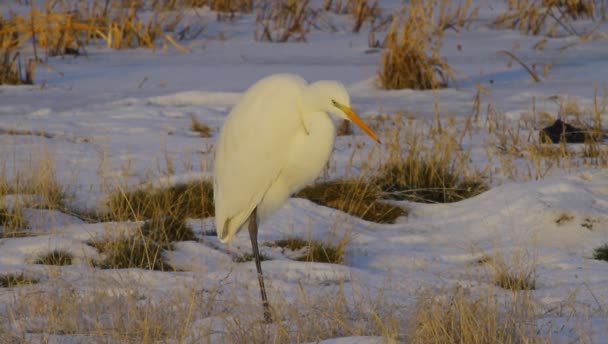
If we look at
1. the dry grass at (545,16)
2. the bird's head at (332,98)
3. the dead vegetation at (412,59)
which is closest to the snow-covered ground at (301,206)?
the dead vegetation at (412,59)

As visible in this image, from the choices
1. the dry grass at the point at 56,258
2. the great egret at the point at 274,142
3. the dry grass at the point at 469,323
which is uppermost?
the great egret at the point at 274,142

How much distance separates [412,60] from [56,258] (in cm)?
438

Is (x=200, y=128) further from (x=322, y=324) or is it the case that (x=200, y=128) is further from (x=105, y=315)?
(x=322, y=324)

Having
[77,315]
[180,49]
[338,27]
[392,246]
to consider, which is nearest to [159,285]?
[77,315]

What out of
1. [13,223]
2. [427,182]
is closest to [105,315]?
[13,223]

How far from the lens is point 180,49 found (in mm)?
10070

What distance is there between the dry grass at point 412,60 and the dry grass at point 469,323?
482 centimetres

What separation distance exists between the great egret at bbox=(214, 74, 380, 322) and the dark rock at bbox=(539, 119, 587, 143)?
3078 millimetres

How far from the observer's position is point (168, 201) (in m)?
5.02

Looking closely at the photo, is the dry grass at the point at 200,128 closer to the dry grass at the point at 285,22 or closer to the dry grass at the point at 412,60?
the dry grass at the point at 412,60

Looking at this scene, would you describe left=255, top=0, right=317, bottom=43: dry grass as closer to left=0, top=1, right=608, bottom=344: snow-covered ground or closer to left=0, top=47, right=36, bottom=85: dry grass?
left=0, top=1, right=608, bottom=344: snow-covered ground

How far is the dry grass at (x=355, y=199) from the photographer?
5.17 meters

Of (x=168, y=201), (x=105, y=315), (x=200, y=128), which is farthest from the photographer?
(x=200, y=128)

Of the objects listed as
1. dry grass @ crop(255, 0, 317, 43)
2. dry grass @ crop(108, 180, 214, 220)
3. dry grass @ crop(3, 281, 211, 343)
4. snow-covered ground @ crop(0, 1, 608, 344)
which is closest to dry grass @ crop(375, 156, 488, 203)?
snow-covered ground @ crop(0, 1, 608, 344)
